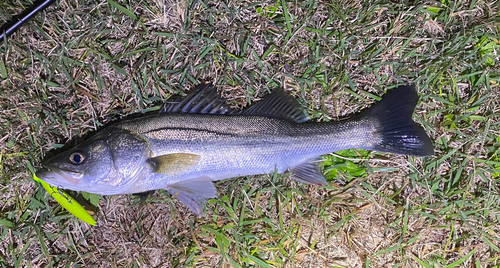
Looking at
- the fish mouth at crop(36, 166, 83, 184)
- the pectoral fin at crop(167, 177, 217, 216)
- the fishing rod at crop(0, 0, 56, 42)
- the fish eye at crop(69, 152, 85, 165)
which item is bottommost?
the pectoral fin at crop(167, 177, 217, 216)

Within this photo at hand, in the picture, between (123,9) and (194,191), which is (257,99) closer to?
(194,191)

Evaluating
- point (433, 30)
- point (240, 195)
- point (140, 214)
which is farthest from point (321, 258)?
point (433, 30)

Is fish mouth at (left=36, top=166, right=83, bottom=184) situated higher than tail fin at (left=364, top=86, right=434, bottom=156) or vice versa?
tail fin at (left=364, top=86, right=434, bottom=156)

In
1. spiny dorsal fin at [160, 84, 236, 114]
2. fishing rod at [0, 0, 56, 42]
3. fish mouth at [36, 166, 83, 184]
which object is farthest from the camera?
spiny dorsal fin at [160, 84, 236, 114]

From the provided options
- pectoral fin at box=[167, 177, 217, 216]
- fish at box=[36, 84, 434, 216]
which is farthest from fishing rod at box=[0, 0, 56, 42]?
pectoral fin at box=[167, 177, 217, 216]

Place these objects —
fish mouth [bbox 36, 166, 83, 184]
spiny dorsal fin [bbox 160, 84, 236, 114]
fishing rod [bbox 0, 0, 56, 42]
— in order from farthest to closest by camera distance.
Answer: spiny dorsal fin [bbox 160, 84, 236, 114] < fishing rod [bbox 0, 0, 56, 42] < fish mouth [bbox 36, 166, 83, 184]

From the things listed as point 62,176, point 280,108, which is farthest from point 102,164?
point 280,108

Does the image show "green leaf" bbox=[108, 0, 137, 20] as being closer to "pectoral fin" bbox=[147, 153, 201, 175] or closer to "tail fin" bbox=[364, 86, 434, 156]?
"pectoral fin" bbox=[147, 153, 201, 175]

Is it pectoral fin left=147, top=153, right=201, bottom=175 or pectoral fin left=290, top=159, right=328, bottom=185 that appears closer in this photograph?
pectoral fin left=147, top=153, right=201, bottom=175

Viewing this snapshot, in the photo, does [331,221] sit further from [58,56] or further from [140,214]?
[58,56]
